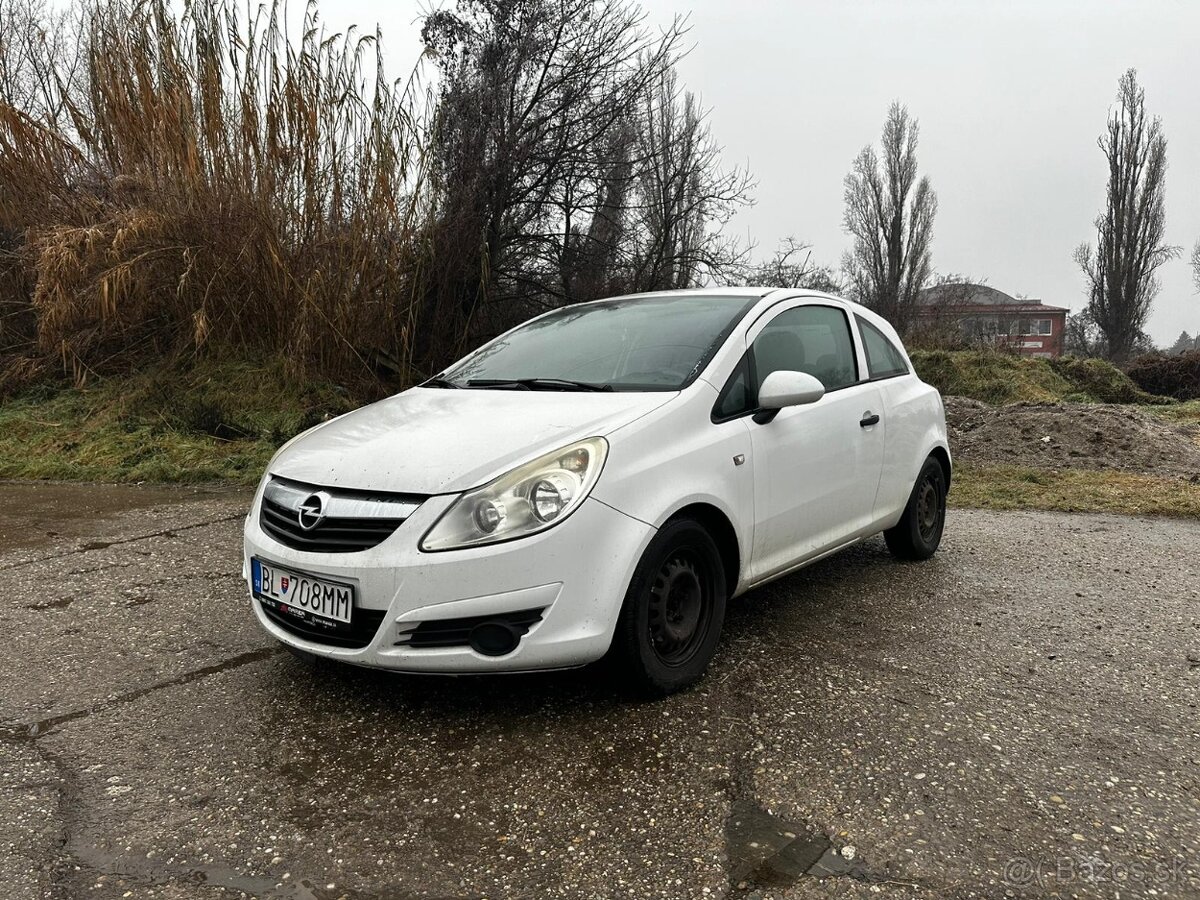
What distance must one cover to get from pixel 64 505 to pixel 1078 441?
9972 millimetres

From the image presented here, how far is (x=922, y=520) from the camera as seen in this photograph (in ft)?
16.1

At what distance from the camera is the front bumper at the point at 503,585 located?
256 centimetres

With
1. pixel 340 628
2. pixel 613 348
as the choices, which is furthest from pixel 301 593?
pixel 613 348

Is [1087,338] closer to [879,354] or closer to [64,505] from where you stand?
[879,354]

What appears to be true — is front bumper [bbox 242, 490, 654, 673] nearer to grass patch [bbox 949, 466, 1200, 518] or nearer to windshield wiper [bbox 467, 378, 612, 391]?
windshield wiper [bbox 467, 378, 612, 391]

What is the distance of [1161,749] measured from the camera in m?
2.69

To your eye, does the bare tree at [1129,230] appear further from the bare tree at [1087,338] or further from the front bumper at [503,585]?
the front bumper at [503,585]

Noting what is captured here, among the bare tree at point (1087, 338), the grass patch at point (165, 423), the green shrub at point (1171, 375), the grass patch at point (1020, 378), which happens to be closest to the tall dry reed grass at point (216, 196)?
the grass patch at point (165, 423)

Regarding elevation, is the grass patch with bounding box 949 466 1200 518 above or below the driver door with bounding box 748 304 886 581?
below

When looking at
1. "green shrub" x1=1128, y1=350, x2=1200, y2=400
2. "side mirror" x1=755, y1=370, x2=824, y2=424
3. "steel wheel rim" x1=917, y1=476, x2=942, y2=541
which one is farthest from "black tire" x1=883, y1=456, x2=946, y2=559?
"green shrub" x1=1128, y1=350, x2=1200, y2=400

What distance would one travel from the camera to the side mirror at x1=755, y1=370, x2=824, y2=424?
3316 mm

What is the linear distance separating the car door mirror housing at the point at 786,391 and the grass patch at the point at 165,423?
5.63 metres

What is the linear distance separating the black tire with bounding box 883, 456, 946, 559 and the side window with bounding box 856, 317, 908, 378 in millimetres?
592

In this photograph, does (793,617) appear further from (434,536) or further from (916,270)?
(916,270)
